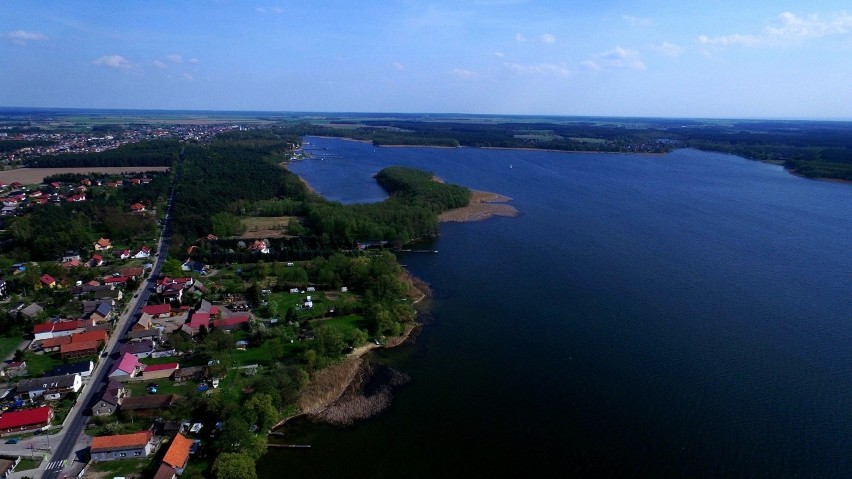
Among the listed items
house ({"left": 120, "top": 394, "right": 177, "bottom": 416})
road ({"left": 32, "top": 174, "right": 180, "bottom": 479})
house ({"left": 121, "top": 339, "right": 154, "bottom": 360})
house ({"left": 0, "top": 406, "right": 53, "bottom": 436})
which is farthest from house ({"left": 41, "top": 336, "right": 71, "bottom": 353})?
house ({"left": 120, "top": 394, "right": 177, "bottom": 416})

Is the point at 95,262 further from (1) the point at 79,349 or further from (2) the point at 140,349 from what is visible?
(2) the point at 140,349

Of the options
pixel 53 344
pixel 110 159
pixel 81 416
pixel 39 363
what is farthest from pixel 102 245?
pixel 110 159

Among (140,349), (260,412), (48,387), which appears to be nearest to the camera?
(260,412)

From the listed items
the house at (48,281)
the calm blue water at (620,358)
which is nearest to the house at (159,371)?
the calm blue water at (620,358)

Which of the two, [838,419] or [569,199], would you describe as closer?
[838,419]

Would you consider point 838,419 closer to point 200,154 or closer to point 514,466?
point 514,466

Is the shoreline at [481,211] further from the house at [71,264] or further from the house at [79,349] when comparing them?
the house at [79,349]

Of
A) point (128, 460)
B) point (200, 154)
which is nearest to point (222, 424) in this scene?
point (128, 460)
